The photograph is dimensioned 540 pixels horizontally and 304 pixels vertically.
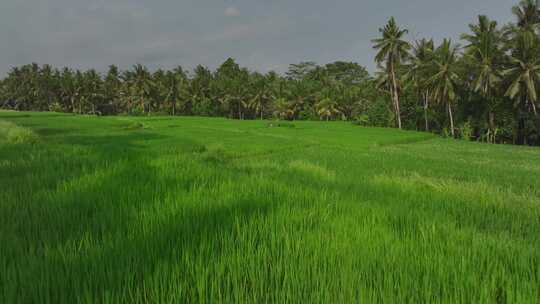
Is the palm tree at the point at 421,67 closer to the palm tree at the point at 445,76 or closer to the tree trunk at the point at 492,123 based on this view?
the palm tree at the point at 445,76

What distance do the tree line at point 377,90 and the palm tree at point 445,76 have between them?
131 mm

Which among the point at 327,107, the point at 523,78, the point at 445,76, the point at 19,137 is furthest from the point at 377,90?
the point at 19,137

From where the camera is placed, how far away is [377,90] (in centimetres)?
5319

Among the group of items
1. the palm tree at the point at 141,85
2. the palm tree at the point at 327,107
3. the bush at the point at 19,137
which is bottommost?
the bush at the point at 19,137

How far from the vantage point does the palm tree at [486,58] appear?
105 ft

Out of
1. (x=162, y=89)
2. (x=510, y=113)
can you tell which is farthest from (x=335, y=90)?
(x=162, y=89)

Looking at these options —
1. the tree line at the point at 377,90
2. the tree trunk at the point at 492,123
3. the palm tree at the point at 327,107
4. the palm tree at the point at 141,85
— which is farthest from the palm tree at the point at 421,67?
the palm tree at the point at 141,85

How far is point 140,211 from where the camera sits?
2516 millimetres

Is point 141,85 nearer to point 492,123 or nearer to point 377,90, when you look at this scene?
point 377,90

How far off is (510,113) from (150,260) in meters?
46.4

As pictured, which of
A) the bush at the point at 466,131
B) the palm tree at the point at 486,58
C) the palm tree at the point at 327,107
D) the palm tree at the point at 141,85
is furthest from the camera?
the palm tree at the point at 141,85

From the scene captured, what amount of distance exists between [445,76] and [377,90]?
18.7m

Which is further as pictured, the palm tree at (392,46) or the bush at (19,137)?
the palm tree at (392,46)

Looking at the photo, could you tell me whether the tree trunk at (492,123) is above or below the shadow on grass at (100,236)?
above
